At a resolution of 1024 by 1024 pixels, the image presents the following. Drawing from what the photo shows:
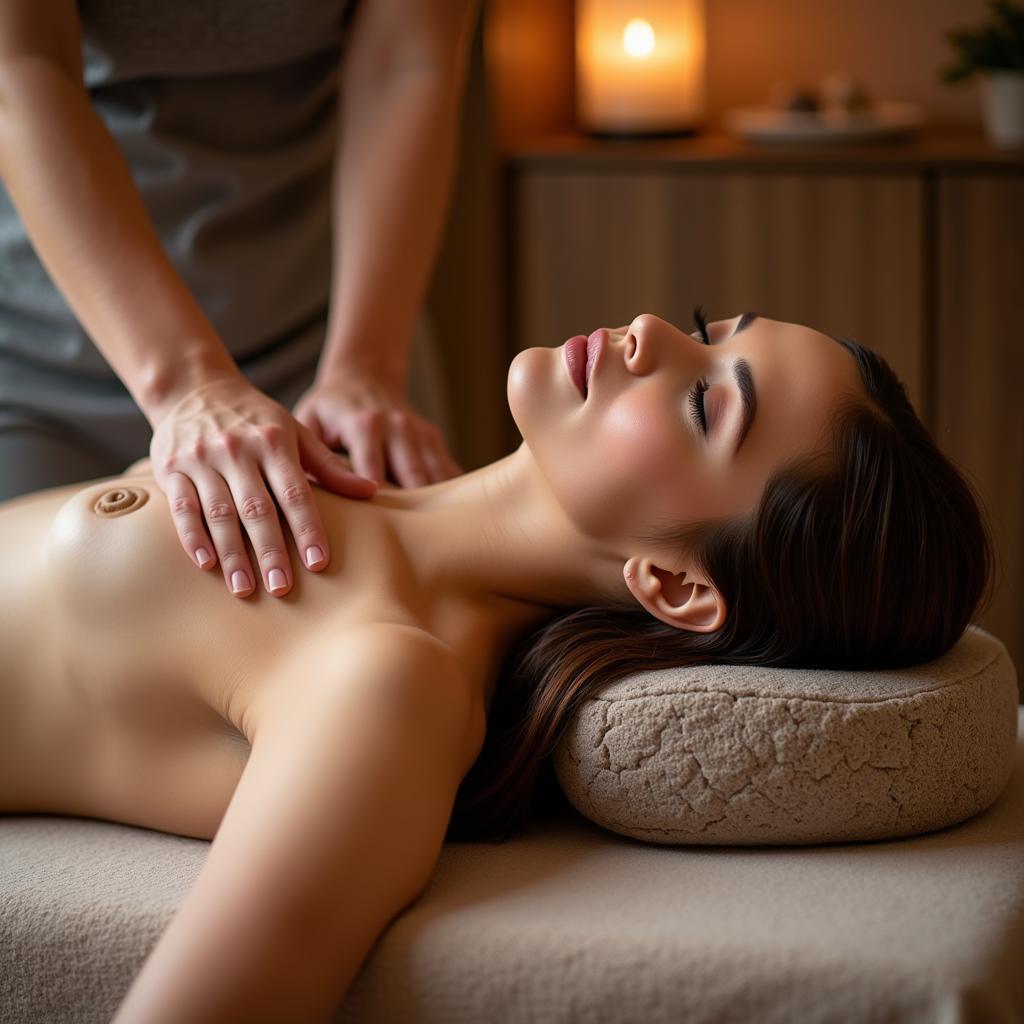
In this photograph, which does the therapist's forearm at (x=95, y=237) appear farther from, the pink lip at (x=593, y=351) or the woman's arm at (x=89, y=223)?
the pink lip at (x=593, y=351)

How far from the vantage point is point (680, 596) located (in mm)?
1396

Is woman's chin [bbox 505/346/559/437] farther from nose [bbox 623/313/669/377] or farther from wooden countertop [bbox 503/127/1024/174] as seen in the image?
wooden countertop [bbox 503/127/1024/174]

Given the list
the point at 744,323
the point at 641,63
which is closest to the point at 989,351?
the point at 641,63

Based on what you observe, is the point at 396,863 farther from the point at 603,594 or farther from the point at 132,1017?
the point at 603,594

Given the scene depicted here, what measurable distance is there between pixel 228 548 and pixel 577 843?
A: 0.45 m

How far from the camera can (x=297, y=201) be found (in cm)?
203

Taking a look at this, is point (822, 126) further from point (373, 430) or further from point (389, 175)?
point (373, 430)

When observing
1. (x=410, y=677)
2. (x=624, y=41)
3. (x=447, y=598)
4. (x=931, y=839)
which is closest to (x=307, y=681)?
(x=410, y=677)

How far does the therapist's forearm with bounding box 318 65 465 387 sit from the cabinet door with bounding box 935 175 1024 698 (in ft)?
5.13

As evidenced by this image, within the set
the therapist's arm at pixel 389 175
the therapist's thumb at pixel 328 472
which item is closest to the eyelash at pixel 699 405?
the therapist's thumb at pixel 328 472

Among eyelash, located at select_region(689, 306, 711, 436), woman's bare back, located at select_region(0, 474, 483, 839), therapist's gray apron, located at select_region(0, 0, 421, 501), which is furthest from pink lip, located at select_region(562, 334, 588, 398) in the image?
therapist's gray apron, located at select_region(0, 0, 421, 501)

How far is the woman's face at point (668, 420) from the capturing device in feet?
4.40

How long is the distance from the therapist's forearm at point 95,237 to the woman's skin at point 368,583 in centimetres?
21

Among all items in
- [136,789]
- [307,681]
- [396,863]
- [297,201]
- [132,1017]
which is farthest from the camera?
[297,201]
